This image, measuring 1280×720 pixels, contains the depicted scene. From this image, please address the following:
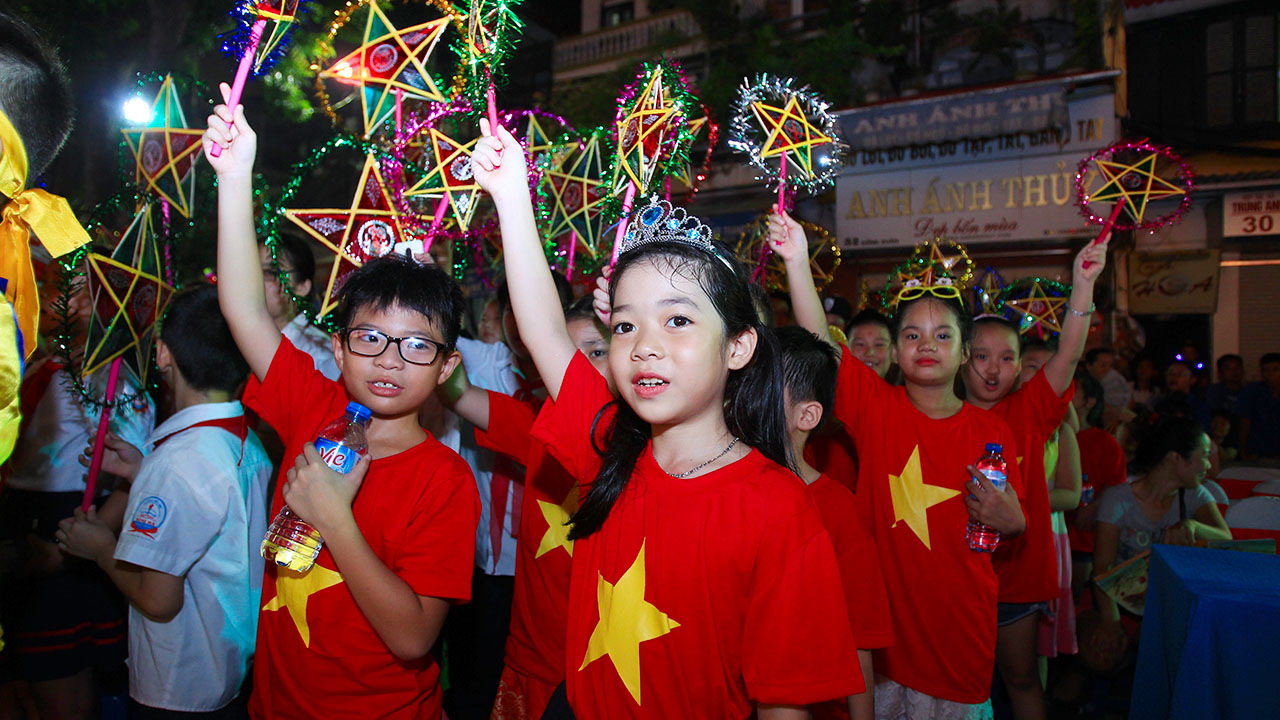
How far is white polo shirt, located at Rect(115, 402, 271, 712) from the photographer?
7.48ft

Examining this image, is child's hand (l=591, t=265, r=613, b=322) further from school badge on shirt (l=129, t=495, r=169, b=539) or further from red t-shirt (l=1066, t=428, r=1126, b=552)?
red t-shirt (l=1066, t=428, r=1126, b=552)

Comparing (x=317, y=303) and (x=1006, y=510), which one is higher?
(x=317, y=303)

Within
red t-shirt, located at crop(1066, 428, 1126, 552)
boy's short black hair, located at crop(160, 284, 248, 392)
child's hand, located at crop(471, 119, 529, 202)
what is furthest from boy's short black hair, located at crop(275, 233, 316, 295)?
red t-shirt, located at crop(1066, 428, 1126, 552)

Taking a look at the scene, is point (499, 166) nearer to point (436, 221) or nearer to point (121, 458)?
point (436, 221)

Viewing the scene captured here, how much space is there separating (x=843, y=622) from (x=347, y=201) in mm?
11218

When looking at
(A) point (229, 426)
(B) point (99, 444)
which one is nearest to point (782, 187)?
(A) point (229, 426)

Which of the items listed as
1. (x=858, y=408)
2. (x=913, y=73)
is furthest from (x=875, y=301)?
(x=858, y=408)

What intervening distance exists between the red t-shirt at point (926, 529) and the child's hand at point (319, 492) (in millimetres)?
1839

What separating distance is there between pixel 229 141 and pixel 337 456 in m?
0.88

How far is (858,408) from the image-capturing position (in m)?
3.09

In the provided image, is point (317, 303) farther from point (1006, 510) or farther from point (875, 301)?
point (875, 301)

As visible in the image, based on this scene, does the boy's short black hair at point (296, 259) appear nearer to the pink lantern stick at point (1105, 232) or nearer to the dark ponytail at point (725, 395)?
the dark ponytail at point (725, 395)

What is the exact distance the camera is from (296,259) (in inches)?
144

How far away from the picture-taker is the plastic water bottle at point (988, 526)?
285 centimetres
